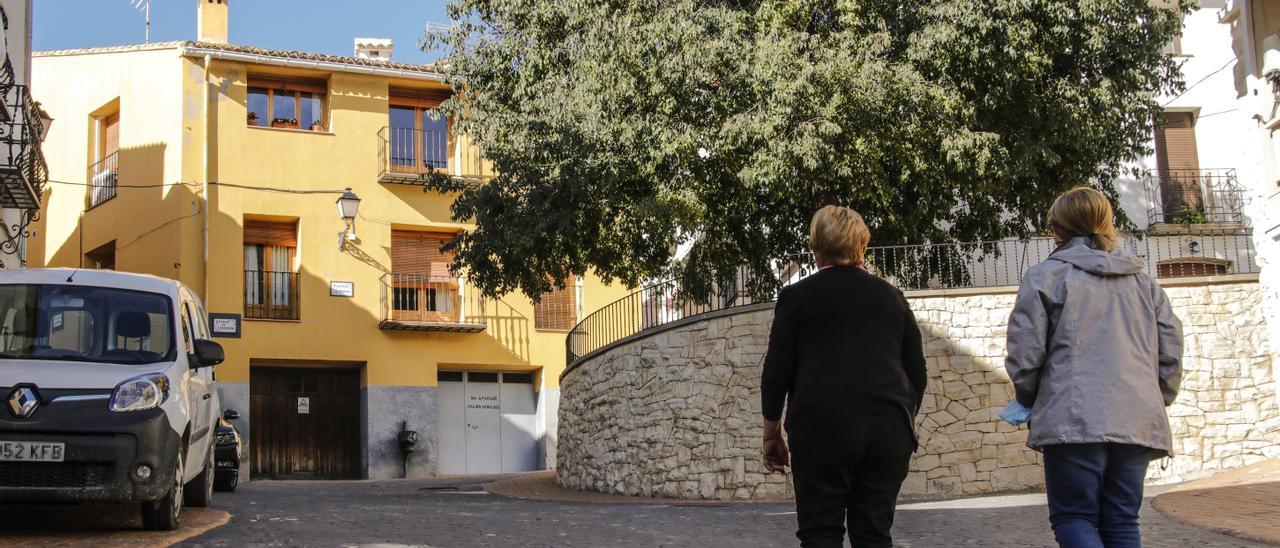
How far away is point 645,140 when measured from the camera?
1717cm

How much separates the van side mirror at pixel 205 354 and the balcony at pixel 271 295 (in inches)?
750

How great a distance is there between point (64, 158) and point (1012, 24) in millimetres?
22302

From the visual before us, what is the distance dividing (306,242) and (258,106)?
3.19 m

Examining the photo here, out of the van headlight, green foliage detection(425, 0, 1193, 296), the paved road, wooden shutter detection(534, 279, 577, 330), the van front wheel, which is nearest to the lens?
the van headlight

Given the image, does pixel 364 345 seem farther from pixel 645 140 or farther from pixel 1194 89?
pixel 1194 89

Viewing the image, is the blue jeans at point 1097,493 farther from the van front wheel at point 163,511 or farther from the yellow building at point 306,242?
the yellow building at point 306,242

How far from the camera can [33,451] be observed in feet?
26.6

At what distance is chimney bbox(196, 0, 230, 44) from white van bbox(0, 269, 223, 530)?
2196cm

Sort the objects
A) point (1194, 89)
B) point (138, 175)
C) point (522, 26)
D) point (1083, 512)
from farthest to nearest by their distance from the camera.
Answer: point (138, 175)
point (1194, 89)
point (522, 26)
point (1083, 512)

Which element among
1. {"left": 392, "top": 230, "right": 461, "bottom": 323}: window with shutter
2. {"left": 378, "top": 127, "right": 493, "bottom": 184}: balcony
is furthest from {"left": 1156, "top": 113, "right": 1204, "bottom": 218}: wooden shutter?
{"left": 392, "top": 230, "right": 461, "bottom": 323}: window with shutter

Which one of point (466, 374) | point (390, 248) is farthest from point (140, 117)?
point (466, 374)

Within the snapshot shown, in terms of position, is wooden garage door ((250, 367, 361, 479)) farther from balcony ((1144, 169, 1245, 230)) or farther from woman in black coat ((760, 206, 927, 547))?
woman in black coat ((760, 206, 927, 547))

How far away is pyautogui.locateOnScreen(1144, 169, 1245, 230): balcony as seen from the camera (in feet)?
84.4

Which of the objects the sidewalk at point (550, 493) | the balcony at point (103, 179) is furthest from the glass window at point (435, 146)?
the sidewalk at point (550, 493)
